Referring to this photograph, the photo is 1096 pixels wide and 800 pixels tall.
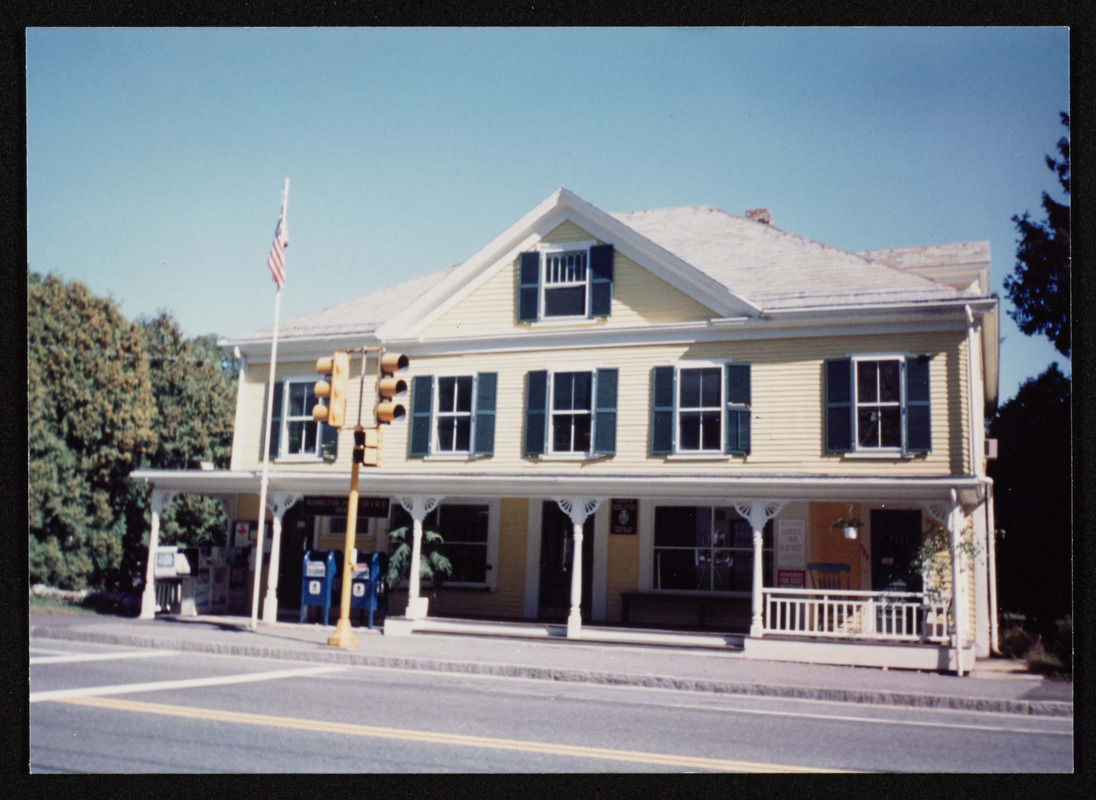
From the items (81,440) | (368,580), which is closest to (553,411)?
(368,580)

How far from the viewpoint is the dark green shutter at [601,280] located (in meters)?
17.0

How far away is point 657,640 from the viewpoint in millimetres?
14914

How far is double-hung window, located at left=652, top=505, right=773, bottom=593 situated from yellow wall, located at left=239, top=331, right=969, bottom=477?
1.83 meters

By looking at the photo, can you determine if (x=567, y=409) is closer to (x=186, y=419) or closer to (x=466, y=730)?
(x=466, y=730)

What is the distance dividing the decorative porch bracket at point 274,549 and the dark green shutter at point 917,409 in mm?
10912

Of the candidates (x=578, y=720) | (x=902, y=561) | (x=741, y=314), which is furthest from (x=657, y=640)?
(x=578, y=720)

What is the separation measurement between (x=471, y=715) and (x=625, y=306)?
1014 centimetres

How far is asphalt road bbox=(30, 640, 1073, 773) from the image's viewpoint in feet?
20.9

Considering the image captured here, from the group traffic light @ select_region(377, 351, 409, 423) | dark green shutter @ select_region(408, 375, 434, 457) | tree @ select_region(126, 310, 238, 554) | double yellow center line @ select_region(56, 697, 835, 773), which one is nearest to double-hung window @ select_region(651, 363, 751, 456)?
dark green shutter @ select_region(408, 375, 434, 457)

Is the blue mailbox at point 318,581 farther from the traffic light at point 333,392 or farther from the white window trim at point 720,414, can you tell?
the white window trim at point 720,414

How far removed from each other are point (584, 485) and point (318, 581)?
5157 millimetres

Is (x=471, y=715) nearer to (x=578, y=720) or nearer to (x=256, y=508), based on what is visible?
(x=578, y=720)

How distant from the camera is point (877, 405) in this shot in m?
14.7
